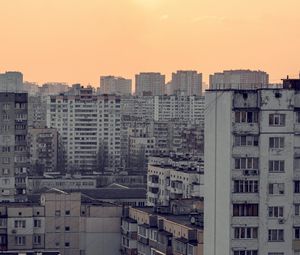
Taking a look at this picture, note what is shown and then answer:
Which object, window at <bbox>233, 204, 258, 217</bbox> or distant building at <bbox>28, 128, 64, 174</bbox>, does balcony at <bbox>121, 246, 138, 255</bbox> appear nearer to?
window at <bbox>233, 204, 258, 217</bbox>

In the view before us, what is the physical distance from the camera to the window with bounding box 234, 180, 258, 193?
41.4 metres

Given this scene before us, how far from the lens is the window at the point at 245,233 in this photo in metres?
41.4

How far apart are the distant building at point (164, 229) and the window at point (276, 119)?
63.3 feet

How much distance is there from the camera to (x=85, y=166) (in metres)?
184

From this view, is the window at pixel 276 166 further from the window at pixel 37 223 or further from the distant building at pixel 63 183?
the distant building at pixel 63 183

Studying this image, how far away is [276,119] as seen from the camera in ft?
138

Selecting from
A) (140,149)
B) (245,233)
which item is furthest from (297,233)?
(140,149)

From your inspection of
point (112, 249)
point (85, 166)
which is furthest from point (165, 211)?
point (85, 166)

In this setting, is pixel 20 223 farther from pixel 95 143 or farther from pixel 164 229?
pixel 95 143

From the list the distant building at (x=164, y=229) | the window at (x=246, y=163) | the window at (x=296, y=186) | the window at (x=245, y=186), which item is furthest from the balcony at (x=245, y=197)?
the distant building at (x=164, y=229)

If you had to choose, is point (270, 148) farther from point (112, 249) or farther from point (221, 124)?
point (112, 249)

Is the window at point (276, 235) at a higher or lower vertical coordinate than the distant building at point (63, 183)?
lower

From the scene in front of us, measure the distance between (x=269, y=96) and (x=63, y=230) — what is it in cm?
3533

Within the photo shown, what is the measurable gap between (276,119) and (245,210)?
289 cm
